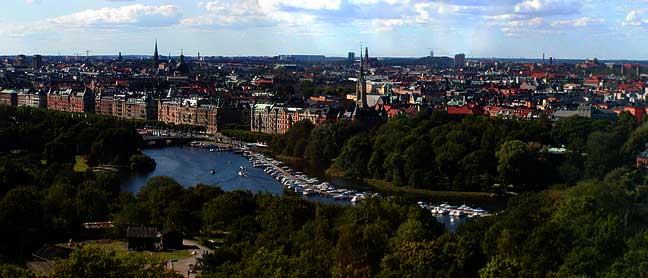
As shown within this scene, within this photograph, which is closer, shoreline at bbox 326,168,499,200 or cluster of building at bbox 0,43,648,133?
shoreline at bbox 326,168,499,200

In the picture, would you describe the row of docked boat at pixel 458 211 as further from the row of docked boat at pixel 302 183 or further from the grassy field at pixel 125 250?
the grassy field at pixel 125 250

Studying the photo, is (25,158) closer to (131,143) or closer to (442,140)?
(131,143)

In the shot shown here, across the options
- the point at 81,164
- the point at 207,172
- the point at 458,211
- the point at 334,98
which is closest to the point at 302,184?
the point at 207,172

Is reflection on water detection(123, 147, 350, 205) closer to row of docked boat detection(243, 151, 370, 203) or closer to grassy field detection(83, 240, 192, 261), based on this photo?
row of docked boat detection(243, 151, 370, 203)

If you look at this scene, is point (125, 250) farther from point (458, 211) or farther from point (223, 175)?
point (223, 175)

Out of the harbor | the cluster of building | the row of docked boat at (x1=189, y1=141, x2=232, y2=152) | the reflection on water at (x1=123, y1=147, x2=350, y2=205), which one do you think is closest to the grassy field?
the harbor
